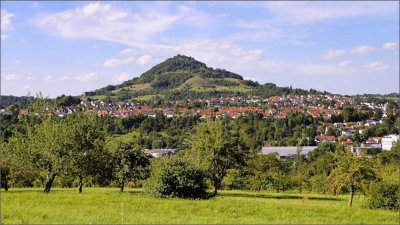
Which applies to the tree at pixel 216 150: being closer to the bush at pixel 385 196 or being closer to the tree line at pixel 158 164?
the tree line at pixel 158 164

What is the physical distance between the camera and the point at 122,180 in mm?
36188

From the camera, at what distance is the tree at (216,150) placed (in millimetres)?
37438

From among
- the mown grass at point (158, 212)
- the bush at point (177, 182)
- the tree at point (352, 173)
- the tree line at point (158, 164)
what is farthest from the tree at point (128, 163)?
the tree at point (352, 173)

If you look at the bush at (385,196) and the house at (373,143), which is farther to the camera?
the house at (373,143)

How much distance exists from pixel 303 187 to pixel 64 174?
1523 inches

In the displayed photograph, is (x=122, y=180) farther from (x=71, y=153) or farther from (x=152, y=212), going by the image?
(x=152, y=212)

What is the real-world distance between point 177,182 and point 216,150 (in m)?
14.5

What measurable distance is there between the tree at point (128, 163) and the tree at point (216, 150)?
452cm

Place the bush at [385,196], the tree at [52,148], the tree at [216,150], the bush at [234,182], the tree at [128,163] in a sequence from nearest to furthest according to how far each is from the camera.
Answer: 1. the bush at [385,196]
2. the tree at [52,148]
3. the tree at [128,163]
4. the tree at [216,150]
5. the bush at [234,182]

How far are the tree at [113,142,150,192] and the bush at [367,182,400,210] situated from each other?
19216 millimetres

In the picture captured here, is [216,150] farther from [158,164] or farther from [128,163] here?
[158,164]

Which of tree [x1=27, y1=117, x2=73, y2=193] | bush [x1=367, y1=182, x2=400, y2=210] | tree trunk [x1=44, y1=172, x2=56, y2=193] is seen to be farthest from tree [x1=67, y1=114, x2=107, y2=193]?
bush [x1=367, y1=182, x2=400, y2=210]

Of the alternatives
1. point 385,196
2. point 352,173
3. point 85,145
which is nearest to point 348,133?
point 352,173

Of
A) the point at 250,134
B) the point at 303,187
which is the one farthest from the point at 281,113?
the point at 303,187
